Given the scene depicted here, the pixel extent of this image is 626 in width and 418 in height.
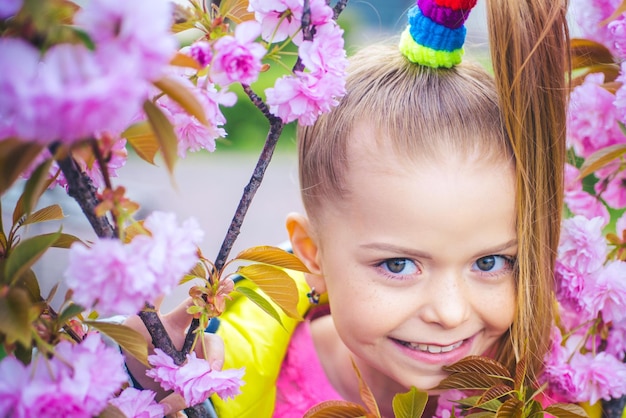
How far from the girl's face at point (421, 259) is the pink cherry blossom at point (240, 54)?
44 centimetres

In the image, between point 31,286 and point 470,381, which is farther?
point 470,381

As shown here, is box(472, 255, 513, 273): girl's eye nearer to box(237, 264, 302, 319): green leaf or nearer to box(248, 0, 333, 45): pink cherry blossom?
box(237, 264, 302, 319): green leaf

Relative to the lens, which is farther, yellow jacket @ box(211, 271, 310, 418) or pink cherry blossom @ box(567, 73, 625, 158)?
yellow jacket @ box(211, 271, 310, 418)

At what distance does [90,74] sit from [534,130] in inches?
31.7

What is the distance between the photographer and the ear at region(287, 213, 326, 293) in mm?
1329

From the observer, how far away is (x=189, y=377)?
855 mm

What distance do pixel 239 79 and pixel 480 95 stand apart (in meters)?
0.56

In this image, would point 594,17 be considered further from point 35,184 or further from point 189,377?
point 35,184

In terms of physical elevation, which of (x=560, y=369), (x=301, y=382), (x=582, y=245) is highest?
(x=582, y=245)

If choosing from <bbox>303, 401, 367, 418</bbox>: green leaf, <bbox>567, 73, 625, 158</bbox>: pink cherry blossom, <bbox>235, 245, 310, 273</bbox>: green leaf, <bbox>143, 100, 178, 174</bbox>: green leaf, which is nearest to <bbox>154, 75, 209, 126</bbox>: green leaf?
<bbox>143, 100, 178, 174</bbox>: green leaf

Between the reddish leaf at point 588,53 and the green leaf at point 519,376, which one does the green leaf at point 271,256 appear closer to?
the green leaf at point 519,376

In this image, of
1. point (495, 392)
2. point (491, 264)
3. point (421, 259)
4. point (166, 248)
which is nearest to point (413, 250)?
point (421, 259)

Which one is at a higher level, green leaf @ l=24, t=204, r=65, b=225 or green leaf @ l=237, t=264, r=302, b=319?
green leaf @ l=24, t=204, r=65, b=225

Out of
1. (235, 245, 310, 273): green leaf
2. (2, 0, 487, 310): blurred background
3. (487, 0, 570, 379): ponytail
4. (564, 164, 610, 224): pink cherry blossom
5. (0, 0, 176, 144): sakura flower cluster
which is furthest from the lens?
(2, 0, 487, 310): blurred background
